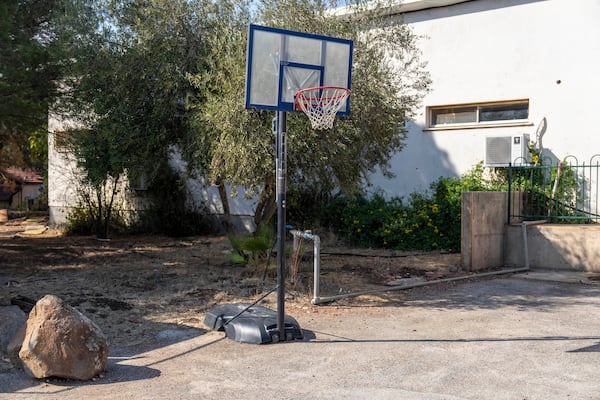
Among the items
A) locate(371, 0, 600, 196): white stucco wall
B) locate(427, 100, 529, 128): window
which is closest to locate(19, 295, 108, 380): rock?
locate(371, 0, 600, 196): white stucco wall

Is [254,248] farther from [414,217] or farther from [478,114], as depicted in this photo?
[478,114]

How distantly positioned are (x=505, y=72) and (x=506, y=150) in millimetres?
1752

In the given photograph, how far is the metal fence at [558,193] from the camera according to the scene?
40.9 ft

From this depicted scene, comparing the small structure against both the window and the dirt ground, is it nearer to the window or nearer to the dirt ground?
the dirt ground

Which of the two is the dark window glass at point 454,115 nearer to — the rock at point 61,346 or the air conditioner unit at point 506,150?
the air conditioner unit at point 506,150

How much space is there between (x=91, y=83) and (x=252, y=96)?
15.2 feet

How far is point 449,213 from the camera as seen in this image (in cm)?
1368

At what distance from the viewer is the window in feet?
44.7

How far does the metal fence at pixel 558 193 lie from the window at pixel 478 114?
4.18ft

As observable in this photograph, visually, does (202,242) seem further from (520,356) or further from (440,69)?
(520,356)

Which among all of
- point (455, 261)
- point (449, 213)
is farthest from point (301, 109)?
point (449, 213)

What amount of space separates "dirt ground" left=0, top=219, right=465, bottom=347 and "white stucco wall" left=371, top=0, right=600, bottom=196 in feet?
8.25

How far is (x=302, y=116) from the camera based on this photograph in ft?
28.8

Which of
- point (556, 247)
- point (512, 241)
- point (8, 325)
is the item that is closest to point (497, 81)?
point (512, 241)
